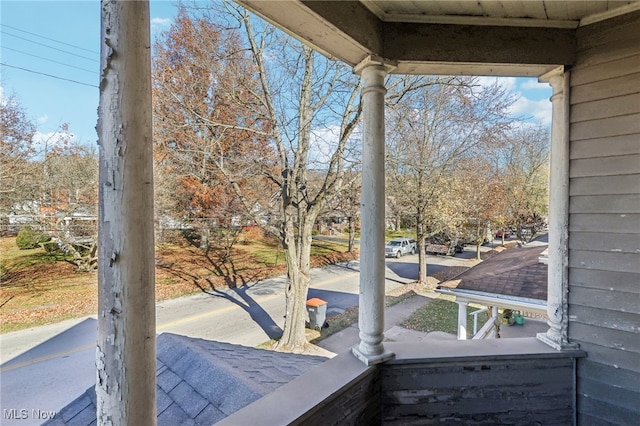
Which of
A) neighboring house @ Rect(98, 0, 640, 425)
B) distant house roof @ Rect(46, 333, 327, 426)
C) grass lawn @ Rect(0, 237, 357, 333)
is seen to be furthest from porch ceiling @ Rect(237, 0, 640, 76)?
grass lawn @ Rect(0, 237, 357, 333)

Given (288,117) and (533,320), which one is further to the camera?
(533,320)

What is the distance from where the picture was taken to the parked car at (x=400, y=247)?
13828 mm

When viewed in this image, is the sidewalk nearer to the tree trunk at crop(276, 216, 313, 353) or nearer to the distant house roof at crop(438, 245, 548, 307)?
the tree trunk at crop(276, 216, 313, 353)

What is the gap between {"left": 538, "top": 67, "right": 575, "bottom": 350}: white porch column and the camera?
1.78 metres

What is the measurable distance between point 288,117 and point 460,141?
516 centimetres

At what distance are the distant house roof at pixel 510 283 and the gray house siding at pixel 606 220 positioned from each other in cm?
257

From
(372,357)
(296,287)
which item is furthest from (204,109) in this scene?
(372,357)

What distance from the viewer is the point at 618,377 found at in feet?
5.32

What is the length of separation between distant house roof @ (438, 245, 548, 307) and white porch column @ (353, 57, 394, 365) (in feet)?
11.2

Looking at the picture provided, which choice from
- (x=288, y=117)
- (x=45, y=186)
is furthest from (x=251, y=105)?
(x=45, y=186)

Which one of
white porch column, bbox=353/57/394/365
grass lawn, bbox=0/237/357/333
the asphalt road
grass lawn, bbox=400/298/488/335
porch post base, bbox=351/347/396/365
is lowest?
grass lawn, bbox=400/298/488/335

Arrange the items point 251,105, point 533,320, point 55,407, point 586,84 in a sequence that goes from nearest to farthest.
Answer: point 586,84 < point 55,407 < point 251,105 < point 533,320

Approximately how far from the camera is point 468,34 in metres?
1.71

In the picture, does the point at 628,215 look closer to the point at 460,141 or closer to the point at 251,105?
the point at 251,105
